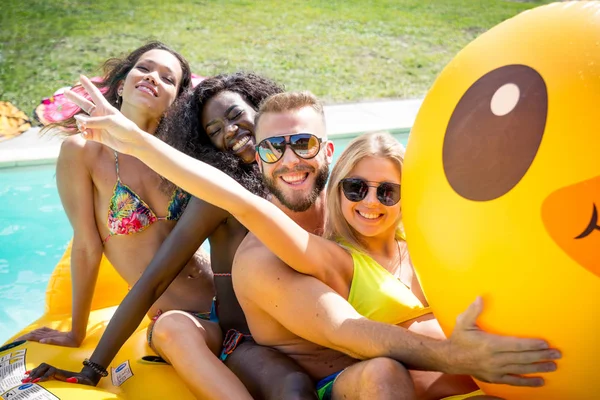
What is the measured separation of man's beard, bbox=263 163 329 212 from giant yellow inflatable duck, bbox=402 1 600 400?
76 cm

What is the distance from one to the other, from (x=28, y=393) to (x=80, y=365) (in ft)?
1.37

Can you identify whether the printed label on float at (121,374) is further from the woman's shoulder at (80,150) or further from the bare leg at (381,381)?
the bare leg at (381,381)

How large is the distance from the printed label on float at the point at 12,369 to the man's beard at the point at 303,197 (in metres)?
1.28

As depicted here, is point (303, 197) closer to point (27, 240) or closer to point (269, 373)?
point (269, 373)

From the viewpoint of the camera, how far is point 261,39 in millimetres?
14359

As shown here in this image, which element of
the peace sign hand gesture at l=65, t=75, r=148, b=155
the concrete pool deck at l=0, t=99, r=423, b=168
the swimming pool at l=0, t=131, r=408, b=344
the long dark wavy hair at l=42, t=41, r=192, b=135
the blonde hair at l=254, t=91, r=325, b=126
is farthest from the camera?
the concrete pool deck at l=0, t=99, r=423, b=168

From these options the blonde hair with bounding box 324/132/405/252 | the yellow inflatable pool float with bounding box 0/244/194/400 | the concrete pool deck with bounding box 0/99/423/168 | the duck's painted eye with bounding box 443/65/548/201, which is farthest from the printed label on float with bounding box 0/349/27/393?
the concrete pool deck with bounding box 0/99/423/168

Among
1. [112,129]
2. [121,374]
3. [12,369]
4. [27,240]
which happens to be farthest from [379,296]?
[27,240]

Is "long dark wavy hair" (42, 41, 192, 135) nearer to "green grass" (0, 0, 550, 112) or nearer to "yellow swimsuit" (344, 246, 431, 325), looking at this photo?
"yellow swimsuit" (344, 246, 431, 325)

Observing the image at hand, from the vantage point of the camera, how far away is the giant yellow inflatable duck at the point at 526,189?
1.80 m

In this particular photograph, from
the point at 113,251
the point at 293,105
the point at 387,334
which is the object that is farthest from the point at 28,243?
the point at 387,334

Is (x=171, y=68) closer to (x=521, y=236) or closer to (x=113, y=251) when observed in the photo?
(x=113, y=251)

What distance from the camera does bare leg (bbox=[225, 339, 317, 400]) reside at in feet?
8.14

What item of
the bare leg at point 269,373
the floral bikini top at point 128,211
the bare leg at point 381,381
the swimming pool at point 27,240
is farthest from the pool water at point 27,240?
the bare leg at point 381,381
